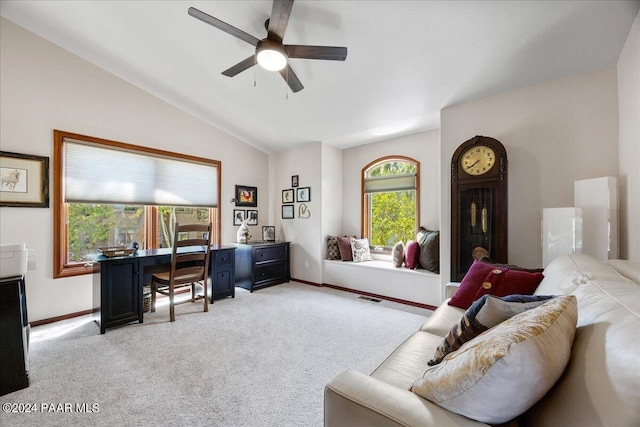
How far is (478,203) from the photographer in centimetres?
288

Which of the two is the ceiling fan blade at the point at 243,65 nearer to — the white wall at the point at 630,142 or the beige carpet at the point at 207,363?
the beige carpet at the point at 207,363

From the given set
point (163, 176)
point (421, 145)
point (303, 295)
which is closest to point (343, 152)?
point (421, 145)

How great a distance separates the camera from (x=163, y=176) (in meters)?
3.93

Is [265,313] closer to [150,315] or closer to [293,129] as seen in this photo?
[150,315]

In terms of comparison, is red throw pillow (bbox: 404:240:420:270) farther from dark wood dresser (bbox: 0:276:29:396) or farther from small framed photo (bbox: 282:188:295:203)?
dark wood dresser (bbox: 0:276:29:396)

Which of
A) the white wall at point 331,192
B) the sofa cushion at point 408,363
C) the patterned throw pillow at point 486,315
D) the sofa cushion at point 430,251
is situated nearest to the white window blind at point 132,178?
the white wall at point 331,192

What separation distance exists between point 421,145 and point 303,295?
2939mm

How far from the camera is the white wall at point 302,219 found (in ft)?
14.9

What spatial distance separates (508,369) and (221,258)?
3.66 m

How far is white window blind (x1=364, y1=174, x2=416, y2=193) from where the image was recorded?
418 centimetres

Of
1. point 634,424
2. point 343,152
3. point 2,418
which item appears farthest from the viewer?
point 343,152

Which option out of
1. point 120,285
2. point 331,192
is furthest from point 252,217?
point 120,285

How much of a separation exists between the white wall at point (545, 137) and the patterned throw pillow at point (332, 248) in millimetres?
2467

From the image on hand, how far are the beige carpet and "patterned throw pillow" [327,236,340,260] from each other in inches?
47.5
